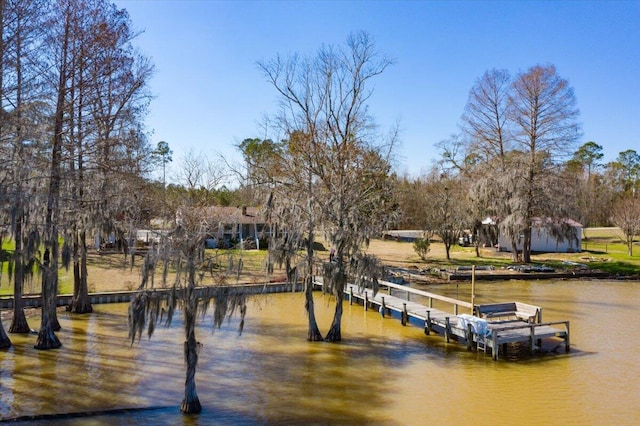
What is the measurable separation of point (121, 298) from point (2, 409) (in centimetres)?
1086

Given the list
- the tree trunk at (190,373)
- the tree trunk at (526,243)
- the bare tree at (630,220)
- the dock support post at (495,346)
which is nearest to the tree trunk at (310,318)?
the dock support post at (495,346)

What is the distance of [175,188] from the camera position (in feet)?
88.8

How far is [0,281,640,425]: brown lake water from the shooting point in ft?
31.1

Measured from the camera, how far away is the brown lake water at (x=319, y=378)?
9.48m

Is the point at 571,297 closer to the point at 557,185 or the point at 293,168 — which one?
the point at 557,185

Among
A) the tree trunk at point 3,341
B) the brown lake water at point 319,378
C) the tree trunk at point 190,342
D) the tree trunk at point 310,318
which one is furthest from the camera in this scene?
the tree trunk at point 310,318

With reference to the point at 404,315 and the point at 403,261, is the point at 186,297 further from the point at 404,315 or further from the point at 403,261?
the point at 403,261

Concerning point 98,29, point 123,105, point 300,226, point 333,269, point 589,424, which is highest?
point 98,29

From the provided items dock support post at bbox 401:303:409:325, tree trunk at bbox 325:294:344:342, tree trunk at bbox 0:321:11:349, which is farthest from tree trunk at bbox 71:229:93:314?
dock support post at bbox 401:303:409:325

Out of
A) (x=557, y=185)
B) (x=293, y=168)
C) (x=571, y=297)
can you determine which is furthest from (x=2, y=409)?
(x=557, y=185)

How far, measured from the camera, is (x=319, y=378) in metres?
11.5

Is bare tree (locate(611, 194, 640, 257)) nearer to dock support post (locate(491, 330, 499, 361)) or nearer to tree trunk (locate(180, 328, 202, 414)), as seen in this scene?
dock support post (locate(491, 330, 499, 361))

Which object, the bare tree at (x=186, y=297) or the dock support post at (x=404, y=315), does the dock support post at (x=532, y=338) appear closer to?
the dock support post at (x=404, y=315)

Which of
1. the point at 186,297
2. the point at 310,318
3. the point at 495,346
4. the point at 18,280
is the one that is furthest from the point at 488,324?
the point at 18,280
